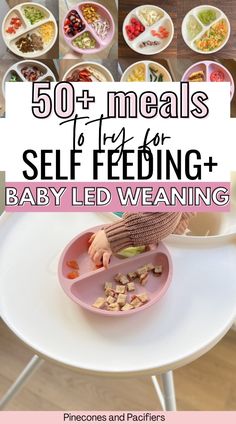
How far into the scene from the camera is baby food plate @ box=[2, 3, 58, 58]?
31.3 inches

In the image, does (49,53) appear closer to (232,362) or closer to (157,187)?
(157,187)

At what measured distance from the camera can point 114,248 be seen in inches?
29.7

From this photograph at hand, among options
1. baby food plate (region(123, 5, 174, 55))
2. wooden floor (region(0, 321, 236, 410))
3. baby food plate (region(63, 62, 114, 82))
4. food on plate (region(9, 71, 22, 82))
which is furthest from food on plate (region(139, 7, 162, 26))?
wooden floor (region(0, 321, 236, 410))

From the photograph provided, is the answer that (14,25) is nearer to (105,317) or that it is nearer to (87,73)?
(87,73)

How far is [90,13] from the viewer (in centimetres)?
82

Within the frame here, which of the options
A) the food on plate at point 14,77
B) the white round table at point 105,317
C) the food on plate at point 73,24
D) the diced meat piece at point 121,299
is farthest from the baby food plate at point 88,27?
the diced meat piece at point 121,299

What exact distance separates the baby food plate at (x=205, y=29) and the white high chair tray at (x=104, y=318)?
0.28 meters

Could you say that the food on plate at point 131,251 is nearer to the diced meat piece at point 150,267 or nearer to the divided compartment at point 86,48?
the diced meat piece at point 150,267

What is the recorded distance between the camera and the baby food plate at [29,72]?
0.78 metres

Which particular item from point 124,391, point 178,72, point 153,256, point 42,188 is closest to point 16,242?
point 42,188

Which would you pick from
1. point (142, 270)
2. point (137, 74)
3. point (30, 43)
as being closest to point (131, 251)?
point (142, 270)

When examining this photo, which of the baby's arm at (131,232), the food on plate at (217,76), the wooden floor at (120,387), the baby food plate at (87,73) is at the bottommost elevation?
the wooden floor at (120,387)

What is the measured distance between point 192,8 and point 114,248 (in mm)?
362

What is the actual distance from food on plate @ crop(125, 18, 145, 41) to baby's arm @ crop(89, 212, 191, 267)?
0.26m
